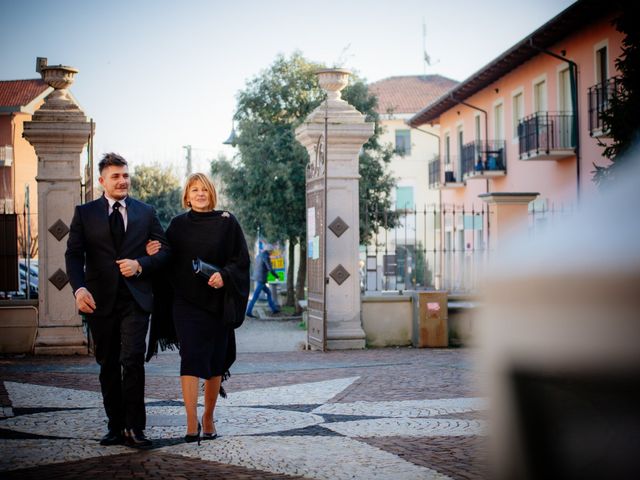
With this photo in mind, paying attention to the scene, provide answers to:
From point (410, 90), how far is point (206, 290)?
5930 centimetres

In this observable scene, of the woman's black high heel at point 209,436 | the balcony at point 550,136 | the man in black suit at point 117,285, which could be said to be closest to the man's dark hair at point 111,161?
the man in black suit at point 117,285

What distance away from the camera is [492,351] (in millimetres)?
2057

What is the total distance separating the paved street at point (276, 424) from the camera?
5992mm

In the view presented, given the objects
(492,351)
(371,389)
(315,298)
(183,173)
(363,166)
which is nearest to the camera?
(492,351)

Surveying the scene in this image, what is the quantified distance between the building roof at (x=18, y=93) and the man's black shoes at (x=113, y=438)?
47.0 m

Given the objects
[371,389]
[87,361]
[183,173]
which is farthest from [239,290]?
[183,173]

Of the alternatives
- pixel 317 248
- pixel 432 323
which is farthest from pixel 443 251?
pixel 317 248

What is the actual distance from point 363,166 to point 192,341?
1944 cm

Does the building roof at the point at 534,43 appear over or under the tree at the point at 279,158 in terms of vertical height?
over

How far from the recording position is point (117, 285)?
22.4ft

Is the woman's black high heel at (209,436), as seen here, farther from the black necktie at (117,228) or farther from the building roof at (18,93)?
the building roof at (18,93)

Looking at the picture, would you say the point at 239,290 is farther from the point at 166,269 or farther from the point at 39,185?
the point at 39,185

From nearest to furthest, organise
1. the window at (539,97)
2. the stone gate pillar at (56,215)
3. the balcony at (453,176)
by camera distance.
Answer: the stone gate pillar at (56,215) → the window at (539,97) → the balcony at (453,176)

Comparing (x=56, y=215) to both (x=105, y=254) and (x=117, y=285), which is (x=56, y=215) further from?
(x=117, y=285)
